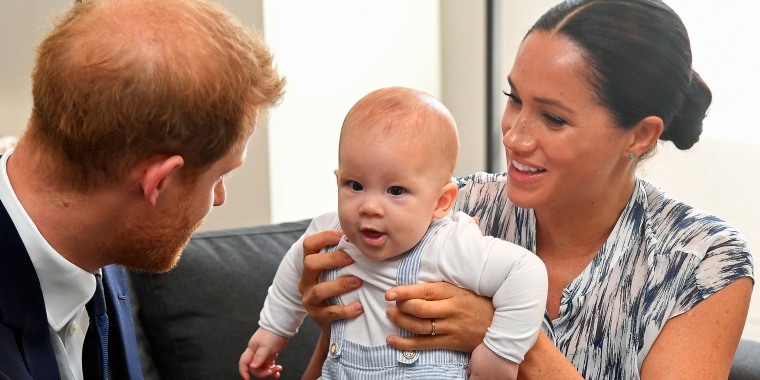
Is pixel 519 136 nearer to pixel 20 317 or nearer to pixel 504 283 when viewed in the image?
pixel 504 283

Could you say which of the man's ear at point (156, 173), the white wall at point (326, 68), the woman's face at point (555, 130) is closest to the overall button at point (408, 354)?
the woman's face at point (555, 130)

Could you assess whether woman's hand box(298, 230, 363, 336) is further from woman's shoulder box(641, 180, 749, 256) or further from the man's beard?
woman's shoulder box(641, 180, 749, 256)

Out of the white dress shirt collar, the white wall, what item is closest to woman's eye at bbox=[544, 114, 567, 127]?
the white dress shirt collar

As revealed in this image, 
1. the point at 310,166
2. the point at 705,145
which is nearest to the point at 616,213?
the point at 705,145

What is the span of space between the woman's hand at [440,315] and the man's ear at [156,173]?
421 millimetres

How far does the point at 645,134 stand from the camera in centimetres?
187

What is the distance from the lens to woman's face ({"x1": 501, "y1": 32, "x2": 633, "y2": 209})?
180 cm

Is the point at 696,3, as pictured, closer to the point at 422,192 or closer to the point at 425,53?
the point at 425,53

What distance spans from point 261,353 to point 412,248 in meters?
0.40

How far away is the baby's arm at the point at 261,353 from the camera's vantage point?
185cm

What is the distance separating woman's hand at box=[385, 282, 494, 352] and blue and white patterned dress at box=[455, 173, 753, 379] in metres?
0.30

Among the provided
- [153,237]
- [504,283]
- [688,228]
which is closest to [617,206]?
[688,228]

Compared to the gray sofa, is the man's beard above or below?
above

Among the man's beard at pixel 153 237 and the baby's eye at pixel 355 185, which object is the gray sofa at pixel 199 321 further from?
the baby's eye at pixel 355 185
